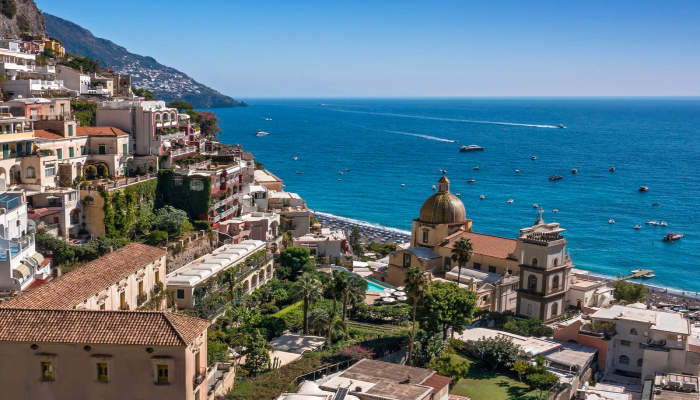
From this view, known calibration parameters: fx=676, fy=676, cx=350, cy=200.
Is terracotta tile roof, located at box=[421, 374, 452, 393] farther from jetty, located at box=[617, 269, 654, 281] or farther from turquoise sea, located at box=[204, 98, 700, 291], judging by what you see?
turquoise sea, located at box=[204, 98, 700, 291]

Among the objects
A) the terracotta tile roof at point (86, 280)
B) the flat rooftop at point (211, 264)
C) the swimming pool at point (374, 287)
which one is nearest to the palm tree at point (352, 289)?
the swimming pool at point (374, 287)

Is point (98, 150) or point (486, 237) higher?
point (98, 150)

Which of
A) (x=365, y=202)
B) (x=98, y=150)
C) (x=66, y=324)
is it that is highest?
(x=98, y=150)

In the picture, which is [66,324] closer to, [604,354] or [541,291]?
[604,354]

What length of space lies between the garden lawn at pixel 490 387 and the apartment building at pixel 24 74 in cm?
4548

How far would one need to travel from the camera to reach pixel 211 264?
155 ft

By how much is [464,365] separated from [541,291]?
15307 millimetres

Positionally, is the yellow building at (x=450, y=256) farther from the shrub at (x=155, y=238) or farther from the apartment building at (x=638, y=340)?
the shrub at (x=155, y=238)

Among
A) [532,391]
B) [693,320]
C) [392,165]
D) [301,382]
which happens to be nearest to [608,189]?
[392,165]

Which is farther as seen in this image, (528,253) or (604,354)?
(528,253)

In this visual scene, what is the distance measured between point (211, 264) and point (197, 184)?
11451 millimetres

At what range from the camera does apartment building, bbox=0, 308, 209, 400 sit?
25875 mm

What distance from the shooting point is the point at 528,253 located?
52219 millimetres

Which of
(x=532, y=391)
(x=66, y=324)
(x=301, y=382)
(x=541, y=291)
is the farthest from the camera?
(x=541, y=291)
